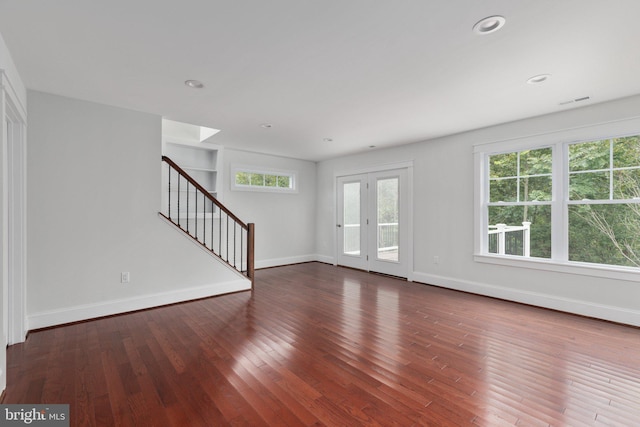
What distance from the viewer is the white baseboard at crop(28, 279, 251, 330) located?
316 centimetres

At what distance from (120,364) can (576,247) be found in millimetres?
5090

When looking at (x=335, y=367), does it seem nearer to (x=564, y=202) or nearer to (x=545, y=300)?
(x=545, y=300)

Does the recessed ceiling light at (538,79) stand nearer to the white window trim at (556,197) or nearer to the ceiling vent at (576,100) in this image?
the ceiling vent at (576,100)

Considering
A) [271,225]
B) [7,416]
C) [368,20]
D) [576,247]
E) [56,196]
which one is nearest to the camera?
[7,416]

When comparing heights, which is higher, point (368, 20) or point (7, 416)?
point (368, 20)

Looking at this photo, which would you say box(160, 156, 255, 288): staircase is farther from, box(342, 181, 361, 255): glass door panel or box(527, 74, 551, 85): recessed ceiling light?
box(527, 74, 551, 85): recessed ceiling light

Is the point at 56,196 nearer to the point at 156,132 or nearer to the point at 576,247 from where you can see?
the point at 156,132

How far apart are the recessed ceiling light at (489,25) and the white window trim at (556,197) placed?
8.26 feet

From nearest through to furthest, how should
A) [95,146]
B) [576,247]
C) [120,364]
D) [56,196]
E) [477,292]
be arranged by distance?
[120,364] < [56,196] < [95,146] < [576,247] < [477,292]

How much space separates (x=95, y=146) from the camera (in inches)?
136

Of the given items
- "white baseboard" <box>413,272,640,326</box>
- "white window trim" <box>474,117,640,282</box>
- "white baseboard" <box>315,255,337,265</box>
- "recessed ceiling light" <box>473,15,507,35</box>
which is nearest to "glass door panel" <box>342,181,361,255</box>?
"white baseboard" <box>315,255,337,265</box>

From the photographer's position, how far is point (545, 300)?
3834 millimetres

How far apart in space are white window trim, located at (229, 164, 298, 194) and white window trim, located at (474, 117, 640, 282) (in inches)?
154

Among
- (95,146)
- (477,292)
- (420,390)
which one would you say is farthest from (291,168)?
(420,390)
